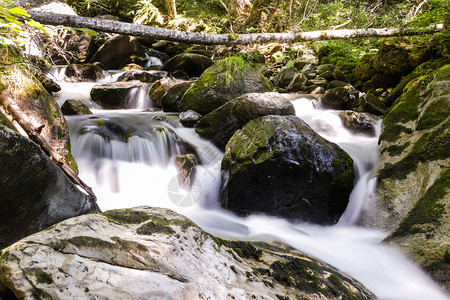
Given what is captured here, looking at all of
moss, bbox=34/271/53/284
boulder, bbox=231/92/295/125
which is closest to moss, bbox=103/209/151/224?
moss, bbox=34/271/53/284

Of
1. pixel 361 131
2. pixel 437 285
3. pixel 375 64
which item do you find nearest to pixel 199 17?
pixel 375 64

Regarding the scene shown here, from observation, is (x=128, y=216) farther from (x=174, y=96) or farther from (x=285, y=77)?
(x=285, y=77)

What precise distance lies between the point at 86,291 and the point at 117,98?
794 cm

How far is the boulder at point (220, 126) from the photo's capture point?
549cm

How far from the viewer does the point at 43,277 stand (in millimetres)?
1131

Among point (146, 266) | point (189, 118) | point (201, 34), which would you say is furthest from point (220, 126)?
point (146, 266)

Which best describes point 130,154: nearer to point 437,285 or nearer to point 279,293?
point 279,293

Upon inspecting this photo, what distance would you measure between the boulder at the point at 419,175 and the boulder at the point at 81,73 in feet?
32.6

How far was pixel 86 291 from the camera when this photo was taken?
1.14m

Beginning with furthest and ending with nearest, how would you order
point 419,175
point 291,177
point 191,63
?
point 191,63 < point 291,177 < point 419,175

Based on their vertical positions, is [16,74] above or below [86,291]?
above

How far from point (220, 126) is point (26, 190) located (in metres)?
4.01

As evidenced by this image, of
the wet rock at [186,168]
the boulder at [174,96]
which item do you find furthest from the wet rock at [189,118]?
the wet rock at [186,168]

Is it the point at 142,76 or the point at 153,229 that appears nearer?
the point at 153,229
